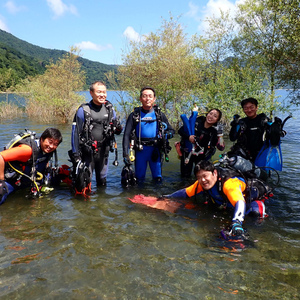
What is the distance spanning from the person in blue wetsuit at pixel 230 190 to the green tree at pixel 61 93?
15.0m

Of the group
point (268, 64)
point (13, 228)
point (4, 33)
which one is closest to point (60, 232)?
point (13, 228)

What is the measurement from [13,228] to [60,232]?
2.27 feet

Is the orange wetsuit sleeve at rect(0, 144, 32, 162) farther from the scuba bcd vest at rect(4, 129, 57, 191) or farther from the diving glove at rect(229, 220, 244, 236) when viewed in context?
the diving glove at rect(229, 220, 244, 236)

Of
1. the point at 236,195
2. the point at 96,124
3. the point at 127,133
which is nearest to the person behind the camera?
the point at 236,195

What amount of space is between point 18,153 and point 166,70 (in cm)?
1074

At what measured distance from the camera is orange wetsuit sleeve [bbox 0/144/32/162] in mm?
4017

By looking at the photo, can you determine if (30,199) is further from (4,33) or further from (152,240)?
(4,33)

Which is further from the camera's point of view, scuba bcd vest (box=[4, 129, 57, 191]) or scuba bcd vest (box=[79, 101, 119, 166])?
scuba bcd vest (box=[79, 101, 119, 166])

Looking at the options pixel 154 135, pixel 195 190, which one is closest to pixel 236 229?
pixel 195 190

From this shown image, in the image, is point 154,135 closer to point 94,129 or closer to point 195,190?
point 94,129

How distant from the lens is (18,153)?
162 inches

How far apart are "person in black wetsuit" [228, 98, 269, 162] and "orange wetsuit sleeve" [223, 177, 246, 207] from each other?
1.72 m

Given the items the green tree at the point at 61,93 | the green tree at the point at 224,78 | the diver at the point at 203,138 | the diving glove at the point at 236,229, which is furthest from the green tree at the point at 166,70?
the diving glove at the point at 236,229

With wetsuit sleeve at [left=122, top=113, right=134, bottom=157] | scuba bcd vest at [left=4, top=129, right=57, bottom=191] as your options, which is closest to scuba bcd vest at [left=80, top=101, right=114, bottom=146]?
wetsuit sleeve at [left=122, top=113, right=134, bottom=157]
